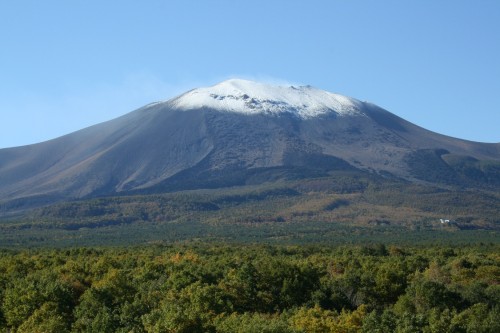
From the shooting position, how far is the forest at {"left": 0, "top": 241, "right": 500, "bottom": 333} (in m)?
37.2

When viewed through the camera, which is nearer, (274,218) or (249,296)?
(249,296)

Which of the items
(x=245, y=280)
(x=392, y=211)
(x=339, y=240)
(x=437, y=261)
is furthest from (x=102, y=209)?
(x=245, y=280)

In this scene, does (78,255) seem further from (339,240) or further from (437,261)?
(339,240)

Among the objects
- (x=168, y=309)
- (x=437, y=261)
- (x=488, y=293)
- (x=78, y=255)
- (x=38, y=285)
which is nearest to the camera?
(x=168, y=309)

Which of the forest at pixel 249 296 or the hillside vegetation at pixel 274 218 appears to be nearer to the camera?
the forest at pixel 249 296

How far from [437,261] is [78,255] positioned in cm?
3015

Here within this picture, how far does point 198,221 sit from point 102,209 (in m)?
26.5

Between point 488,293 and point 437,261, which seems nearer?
point 488,293

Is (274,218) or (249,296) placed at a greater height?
(249,296)

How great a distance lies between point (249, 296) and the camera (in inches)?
1982

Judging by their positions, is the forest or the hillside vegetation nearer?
the forest

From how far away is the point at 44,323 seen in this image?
129 ft

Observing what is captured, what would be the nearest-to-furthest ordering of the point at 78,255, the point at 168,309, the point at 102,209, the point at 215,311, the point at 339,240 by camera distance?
the point at 168,309 < the point at 215,311 < the point at 78,255 < the point at 339,240 < the point at 102,209

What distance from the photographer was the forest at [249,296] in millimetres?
37188
